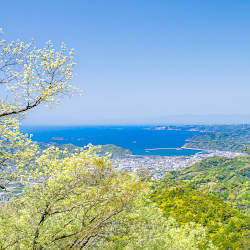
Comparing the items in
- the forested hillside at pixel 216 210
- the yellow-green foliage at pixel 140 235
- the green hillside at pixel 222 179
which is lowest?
the green hillside at pixel 222 179

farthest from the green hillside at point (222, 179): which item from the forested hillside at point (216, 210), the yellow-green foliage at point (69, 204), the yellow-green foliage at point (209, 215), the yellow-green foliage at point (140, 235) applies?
the yellow-green foliage at point (69, 204)

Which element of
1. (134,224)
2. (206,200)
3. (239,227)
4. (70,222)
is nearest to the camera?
(70,222)

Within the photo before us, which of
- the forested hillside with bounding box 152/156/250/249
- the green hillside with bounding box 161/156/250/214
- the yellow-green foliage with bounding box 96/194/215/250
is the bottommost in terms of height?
the green hillside with bounding box 161/156/250/214

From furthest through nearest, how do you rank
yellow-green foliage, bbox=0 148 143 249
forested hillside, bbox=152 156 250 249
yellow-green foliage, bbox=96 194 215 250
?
forested hillside, bbox=152 156 250 249 < yellow-green foliage, bbox=96 194 215 250 < yellow-green foliage, bbox=0 148 143 249

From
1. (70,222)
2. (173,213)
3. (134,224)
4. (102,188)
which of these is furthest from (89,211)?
(173,213)

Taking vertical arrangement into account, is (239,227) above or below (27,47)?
below

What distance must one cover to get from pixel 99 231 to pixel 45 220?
8.50 feet

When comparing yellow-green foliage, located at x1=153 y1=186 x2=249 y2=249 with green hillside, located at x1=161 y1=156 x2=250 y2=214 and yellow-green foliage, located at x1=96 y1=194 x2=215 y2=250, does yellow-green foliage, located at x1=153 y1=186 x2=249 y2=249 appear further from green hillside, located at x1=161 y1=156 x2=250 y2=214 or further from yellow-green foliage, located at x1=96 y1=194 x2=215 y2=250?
green hillside, located at x1=161 y1=156 x2=250 y2=214

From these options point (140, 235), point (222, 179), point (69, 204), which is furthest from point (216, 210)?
point (222, 179)

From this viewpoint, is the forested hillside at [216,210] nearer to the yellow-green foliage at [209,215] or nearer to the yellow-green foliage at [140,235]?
the yellow-green foliage at [209,215]

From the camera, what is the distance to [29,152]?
866 cm

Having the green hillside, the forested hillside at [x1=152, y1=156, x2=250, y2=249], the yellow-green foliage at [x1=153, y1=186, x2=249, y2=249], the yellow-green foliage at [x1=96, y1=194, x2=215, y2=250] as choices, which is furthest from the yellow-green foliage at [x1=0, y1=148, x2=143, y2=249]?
Result: the green hillside

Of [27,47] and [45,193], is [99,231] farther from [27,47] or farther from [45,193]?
[27,47]

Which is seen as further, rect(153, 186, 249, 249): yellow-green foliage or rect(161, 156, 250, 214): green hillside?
rect(161, 156, 250, 214): green hillside
